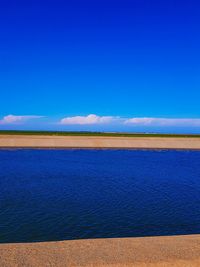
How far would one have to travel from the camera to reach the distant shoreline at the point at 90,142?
267 ft

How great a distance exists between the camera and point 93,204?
26.5m

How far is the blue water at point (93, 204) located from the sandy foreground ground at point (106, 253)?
3180mm

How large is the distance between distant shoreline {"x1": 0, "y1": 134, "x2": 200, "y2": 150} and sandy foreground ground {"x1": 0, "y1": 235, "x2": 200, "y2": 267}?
64.9 meters

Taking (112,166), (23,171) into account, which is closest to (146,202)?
(23,171)

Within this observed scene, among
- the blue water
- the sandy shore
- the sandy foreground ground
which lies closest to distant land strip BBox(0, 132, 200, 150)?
the sandy shore

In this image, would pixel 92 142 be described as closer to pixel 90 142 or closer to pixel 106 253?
pixel 90 142

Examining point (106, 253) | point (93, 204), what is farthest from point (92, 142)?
point (106, 253)

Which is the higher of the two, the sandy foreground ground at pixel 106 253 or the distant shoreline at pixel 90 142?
the distant shoreline at pixel 90 142

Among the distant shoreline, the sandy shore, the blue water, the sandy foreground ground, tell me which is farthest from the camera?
the sandy shore

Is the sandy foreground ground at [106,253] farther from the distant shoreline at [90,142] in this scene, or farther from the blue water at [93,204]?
the distant shoreline at [90,142]

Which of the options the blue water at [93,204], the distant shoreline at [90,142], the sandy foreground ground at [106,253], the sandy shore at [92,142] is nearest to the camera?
the sandy foreground ground at [106,253]

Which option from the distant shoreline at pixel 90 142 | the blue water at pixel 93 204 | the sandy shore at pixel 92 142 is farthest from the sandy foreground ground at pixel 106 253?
the sandy shore at pixel 92 142

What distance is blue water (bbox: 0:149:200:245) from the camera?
20.5 m

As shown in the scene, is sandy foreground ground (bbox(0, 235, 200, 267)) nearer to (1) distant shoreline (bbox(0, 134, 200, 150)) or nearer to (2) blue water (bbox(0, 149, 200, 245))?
(2) blue water (bbox(0, 149, 200, 245))
